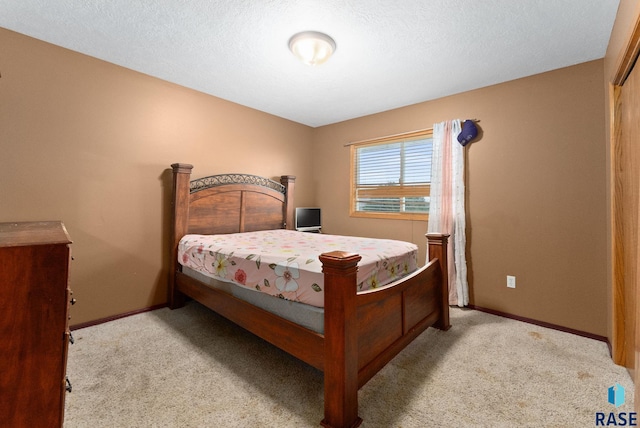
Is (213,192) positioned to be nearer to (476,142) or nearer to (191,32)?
(191,32)

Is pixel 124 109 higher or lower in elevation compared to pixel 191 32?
lower

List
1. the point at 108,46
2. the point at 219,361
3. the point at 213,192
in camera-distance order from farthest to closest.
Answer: the point at 213,192 < the point at 108,46 < the point at 219,361

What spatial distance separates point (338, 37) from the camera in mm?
2176

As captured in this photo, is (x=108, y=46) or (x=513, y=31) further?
(x=108, y=46)

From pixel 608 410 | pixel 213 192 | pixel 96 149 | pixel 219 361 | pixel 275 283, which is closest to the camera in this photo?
pixel 608 410

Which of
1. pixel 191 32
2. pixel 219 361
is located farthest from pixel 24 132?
pixel 219 361

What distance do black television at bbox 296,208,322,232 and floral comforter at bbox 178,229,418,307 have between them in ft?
4.48

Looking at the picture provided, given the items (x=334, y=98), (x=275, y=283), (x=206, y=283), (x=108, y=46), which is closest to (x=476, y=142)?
(x=334, y=98)

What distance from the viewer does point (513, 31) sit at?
6.79 ft

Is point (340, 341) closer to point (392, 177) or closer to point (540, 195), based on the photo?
point (540, 195)

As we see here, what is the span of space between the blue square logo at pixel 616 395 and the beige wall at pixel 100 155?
3601 millimetres

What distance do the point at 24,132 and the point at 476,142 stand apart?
411 centimetres

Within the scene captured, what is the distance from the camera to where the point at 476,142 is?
9.86 ft

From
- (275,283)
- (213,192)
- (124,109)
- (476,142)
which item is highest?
(124,109)
